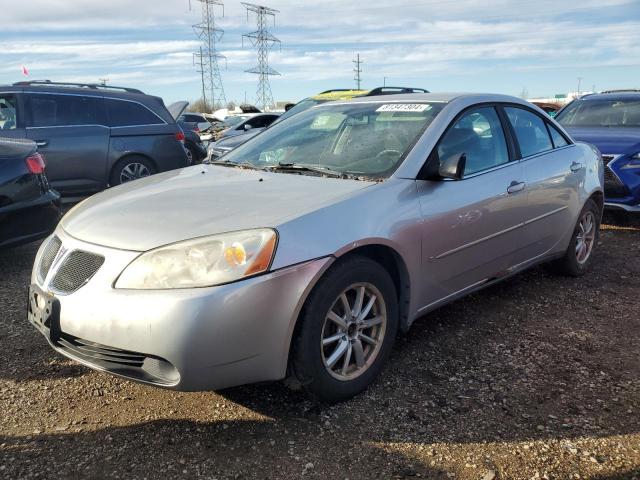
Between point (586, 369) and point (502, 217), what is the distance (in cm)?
107

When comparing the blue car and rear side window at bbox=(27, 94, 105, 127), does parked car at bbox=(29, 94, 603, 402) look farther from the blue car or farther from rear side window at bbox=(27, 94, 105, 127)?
rear side window at bbox=(27, 94, 105, 127)

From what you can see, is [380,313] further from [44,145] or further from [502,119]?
[44,145]

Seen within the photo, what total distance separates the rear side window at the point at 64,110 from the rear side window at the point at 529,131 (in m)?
5.92

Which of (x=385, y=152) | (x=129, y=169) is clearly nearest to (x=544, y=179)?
(x=385, y=152)

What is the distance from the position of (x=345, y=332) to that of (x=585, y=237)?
10.3ft

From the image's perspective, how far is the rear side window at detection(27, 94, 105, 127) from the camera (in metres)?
7.66

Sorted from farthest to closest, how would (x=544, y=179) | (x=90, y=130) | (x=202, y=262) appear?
1. (x=90, y=130)
2. (x=544, y=179)
3. (x=202, y=262)

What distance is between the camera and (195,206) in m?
2.94

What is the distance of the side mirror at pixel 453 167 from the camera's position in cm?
329

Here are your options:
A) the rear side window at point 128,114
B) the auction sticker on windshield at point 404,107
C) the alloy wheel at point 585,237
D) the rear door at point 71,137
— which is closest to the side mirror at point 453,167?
the auction sticker on windshield at point 404,107

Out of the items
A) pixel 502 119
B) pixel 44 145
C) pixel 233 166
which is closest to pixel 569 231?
pixel 502 119

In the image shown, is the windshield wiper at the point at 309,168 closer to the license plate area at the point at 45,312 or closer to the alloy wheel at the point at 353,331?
the alloy wheel at the point at 353,331

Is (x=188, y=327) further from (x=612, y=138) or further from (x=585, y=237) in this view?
(x=612, y=138)

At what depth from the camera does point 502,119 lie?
4.18 metres
